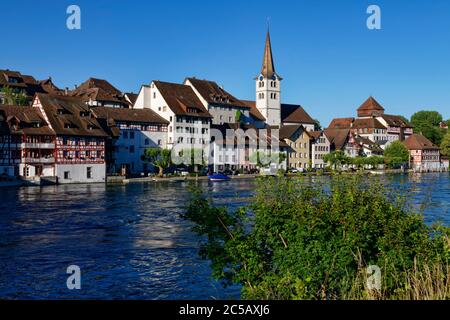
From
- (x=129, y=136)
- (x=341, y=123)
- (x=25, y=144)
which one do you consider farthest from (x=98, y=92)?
(x=341, y=123)

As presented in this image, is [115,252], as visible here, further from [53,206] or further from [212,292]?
[53,206]

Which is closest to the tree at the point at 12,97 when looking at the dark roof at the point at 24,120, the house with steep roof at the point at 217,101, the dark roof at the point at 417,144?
the dark roof at the point at 24,120

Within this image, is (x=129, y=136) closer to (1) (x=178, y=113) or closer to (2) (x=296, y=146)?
(1) (x=178, y=113)

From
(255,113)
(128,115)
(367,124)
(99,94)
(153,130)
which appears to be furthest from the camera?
(367,124)

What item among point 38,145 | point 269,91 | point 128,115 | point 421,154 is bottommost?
point 38,145

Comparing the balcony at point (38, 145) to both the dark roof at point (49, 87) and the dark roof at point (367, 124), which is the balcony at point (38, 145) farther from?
the dark roof at point (367, 124)

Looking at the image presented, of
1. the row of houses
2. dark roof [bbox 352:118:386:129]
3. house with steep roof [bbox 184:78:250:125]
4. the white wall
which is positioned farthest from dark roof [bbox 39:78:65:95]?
dark roof [bbox 352:118:386:129]

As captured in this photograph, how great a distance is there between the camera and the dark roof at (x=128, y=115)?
286 feet

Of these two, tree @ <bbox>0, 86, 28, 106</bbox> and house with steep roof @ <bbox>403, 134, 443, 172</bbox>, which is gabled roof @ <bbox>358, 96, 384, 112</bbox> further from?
tree @ <bbox>0, 86, 28, 106</bbox>

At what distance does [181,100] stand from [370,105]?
8680cm

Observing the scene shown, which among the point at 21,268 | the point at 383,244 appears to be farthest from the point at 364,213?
the point at 21,268

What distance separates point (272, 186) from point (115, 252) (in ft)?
38.4

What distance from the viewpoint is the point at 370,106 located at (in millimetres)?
170750

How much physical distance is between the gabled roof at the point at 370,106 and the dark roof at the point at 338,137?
34962 mm
